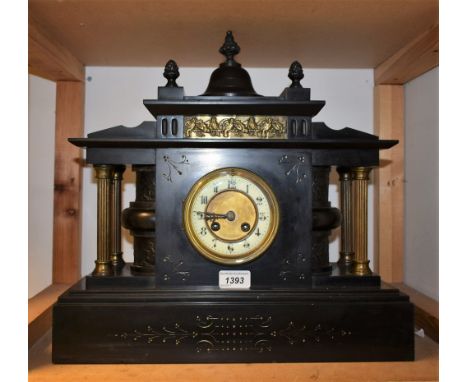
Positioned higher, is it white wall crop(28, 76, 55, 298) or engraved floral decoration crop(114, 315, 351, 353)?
white wall crop(28, 76, 55, 298)

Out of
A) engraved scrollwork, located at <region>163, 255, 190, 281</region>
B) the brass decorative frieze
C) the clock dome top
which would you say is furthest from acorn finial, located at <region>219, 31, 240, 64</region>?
engraved scrollwork, located at <region>163, 255, 190, 281</region>

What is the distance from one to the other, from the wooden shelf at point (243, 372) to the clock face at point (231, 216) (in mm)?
278

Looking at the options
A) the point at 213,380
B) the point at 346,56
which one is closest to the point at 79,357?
the point at 213,380

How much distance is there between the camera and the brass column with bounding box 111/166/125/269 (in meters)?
1.47

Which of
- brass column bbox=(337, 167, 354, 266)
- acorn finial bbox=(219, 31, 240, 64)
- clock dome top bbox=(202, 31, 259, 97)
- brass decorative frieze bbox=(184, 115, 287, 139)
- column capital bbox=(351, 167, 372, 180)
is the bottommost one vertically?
brass column bbox=(337, 167, 354, 266)

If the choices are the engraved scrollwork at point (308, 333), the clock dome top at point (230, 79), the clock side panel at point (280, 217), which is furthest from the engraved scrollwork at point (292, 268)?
the clock dome top at point (230, 79)

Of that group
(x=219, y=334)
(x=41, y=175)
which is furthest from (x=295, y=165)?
(x=41, y=175)

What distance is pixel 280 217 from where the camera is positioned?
135 centimetres

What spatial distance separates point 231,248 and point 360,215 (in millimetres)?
368

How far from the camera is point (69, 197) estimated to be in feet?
5.99

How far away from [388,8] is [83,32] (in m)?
0.87

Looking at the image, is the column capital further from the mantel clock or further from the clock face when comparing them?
the clock face

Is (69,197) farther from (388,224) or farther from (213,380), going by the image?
(388,224)

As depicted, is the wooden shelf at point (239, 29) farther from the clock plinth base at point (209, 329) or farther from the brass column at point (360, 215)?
the clock plinth base at point (209, 329)
